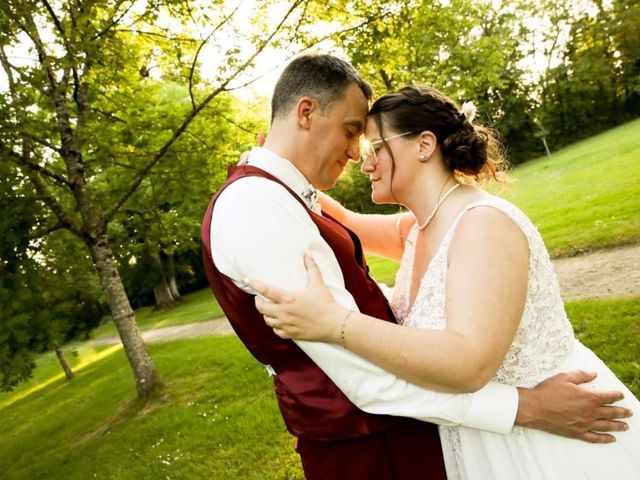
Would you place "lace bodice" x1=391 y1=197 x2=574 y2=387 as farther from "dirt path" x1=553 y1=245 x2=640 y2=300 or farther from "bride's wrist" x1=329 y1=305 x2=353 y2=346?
"dirt path" x1=553 y1=245 x2=640 y2=300

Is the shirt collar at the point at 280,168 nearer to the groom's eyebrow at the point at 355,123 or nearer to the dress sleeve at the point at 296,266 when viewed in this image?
the dress sleeve at the point at 296,266

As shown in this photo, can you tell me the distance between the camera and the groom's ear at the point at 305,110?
2.01 metres

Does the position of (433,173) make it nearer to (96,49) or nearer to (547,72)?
(96,49)

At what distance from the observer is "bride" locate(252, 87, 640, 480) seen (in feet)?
4.95

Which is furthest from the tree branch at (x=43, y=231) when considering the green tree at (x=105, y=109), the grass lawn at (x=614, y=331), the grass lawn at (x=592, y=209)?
the grass lawn at (x=614, y=331)

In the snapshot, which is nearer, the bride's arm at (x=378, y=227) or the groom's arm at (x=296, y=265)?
the groom's arm at (x=296, y=265)

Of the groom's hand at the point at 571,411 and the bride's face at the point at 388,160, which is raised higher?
the bride's face at the point at 388,160

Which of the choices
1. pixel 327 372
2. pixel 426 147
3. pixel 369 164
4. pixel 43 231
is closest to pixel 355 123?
pixel 369 164

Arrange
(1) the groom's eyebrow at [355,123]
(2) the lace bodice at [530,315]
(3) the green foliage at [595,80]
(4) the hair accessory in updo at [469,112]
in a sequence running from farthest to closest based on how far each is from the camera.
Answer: (3) the green foliage at [595,80], (4) the hair accessory in updo at [469,112], (1) the groom's eyebrow at [355,123], (2) the lace bodice at [530,315]

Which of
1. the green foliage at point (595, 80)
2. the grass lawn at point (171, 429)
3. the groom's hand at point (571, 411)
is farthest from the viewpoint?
the green foliage at point (595, 80)

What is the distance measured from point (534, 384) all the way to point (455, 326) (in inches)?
25.1

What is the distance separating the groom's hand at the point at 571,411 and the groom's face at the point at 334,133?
4.21ft

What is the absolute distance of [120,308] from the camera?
7645 millimetres

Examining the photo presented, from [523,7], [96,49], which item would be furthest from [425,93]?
[523,7]
